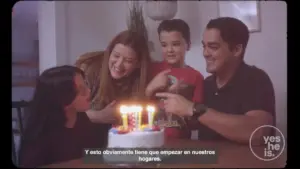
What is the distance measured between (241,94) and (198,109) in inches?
6.5

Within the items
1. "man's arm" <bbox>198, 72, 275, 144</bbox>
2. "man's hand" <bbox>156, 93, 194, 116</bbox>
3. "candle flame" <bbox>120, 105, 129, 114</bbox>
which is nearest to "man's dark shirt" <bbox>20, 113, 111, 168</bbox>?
"candle flame" <bbox>120, 105, 129, 114</bbox>

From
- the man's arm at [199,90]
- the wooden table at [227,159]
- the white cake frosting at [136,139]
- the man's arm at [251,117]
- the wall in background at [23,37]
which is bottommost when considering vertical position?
the wooden table at [227,159]

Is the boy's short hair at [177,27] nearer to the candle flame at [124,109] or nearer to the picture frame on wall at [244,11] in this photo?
the picture frame on wall at [244,11]

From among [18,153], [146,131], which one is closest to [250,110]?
[146,131]

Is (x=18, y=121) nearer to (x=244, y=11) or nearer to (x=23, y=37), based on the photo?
(x=23, y=37)

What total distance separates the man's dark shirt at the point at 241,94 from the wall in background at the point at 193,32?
0.03 metres

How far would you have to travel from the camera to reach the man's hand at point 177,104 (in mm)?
1337

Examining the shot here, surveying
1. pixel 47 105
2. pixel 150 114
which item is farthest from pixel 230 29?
pixel 47 105

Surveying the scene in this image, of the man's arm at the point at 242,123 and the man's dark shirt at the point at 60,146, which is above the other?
the man's arm at the point at 242,123

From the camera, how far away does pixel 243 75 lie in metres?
1.32

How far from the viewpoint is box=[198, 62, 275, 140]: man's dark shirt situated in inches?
51.3

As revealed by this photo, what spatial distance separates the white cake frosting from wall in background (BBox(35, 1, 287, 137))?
31cm

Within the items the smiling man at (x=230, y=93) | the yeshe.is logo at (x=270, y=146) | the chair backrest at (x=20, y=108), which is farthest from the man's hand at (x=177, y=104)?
the chair backrest at (x=20, y=108)

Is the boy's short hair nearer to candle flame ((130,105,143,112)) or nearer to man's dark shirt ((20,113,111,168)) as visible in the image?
candle flame ((130,105,143,112))
